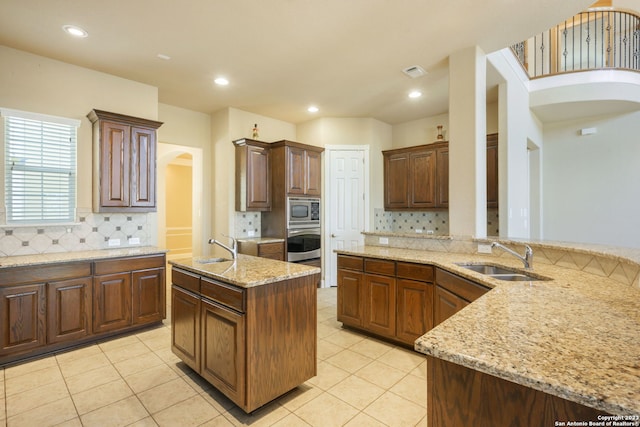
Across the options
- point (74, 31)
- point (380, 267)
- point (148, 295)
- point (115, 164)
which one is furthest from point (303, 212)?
point (74, 31)

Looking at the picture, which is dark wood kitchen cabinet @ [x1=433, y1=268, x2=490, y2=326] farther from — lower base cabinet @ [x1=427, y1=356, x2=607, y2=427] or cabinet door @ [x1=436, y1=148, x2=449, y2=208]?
cabinet door @ [x1=436, y1=148, x2=449, y2=208]

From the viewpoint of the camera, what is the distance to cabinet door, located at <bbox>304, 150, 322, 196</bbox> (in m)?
5.16

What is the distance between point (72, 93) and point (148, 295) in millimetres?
2438

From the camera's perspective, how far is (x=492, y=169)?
4.45m

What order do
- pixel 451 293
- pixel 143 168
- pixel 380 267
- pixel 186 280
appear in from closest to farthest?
1. pixel 451 293
2. pixel 186 280
3. pixel 380 267
4. pixel 143 168

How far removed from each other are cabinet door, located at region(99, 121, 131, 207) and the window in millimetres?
325

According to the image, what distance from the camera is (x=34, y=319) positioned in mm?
2732

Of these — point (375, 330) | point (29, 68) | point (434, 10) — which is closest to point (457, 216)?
point (375, 330)

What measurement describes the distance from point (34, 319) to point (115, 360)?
81cm

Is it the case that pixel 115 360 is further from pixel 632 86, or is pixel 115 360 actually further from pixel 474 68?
pixel 632 86

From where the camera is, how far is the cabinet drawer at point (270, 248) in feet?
15.0


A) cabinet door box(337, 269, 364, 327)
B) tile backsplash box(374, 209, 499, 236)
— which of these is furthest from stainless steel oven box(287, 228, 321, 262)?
cabinet door box(337, 269, 364, 327)

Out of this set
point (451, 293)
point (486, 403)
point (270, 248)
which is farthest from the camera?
point (270, 248)

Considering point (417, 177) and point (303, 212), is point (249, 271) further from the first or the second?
point (417, 177)
